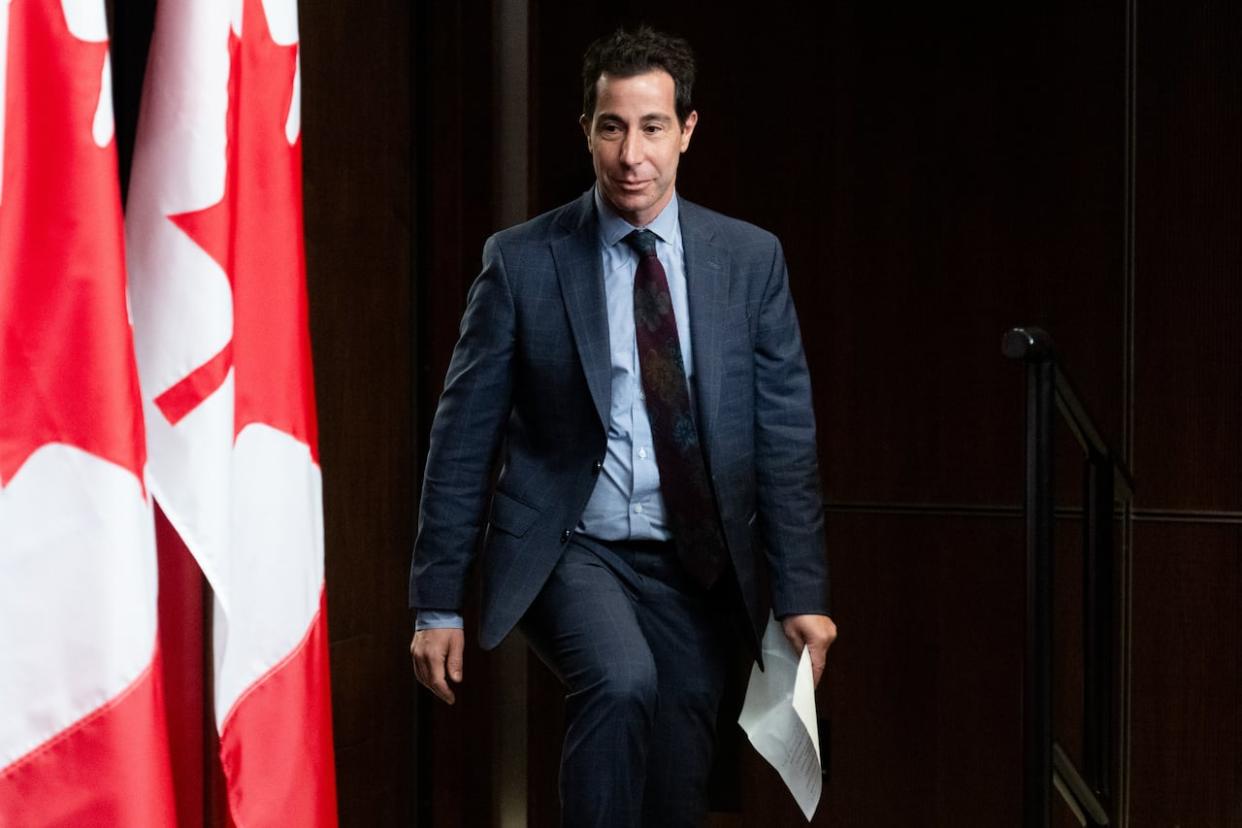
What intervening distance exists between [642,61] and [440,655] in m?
1.04

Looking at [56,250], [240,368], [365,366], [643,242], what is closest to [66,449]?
[56,250]

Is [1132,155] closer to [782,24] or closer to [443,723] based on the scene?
[782,24]

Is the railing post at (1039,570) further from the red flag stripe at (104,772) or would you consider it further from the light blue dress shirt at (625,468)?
the red flag stripe at (104,772)

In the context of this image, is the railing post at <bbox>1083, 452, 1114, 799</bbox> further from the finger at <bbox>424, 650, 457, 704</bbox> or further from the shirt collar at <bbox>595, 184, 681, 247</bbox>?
the finger at <bbox>424, 650, 457, 704</bbox>

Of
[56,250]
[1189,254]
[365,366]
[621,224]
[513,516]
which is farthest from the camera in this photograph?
[1189,254]

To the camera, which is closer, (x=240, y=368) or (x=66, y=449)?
(x=66, y=449)

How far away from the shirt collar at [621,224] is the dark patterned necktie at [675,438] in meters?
A: 0.11

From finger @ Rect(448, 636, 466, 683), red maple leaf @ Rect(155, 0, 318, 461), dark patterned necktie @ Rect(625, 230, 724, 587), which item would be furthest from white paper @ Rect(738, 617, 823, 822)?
red maple leaf @ Rect(155, 0, 318, 461)

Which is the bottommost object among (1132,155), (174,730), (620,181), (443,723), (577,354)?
(443,723)

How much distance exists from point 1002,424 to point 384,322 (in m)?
1.94

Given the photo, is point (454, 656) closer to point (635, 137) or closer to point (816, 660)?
point (816, 660)

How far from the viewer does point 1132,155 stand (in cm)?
449

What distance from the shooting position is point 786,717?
8.66ft

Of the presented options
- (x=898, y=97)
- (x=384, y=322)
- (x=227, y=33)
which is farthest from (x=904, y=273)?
(x=227, y=33)
